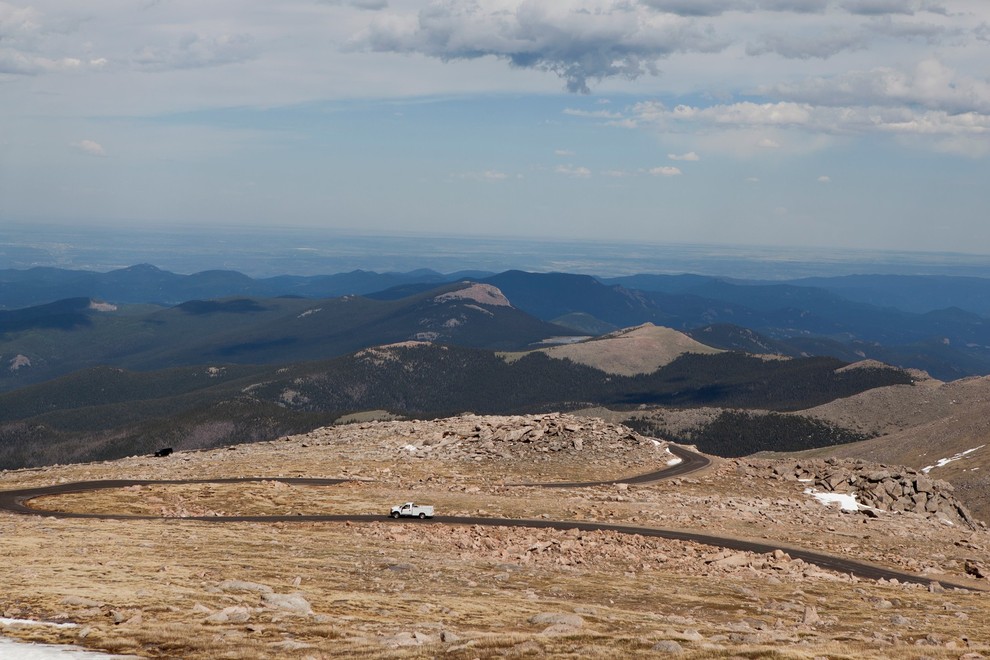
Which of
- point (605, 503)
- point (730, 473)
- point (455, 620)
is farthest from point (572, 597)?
point (730, 473)

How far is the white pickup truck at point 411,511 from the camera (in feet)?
241

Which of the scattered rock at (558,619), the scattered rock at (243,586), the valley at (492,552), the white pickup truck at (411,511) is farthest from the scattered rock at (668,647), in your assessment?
the white pickup truck at (411,511)

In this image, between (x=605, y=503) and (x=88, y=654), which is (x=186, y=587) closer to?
(x=88, y=654)

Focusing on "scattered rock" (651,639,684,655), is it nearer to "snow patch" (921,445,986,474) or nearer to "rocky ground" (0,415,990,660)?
"rocky ground" (0,415,990,660)

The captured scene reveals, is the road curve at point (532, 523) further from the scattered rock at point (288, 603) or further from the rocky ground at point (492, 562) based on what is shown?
the scattered rock at point (288, 603)

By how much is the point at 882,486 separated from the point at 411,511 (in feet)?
177

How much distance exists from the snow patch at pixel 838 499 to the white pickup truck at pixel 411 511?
143ft

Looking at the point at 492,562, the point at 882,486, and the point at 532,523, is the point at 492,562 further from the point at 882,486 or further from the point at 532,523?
the point at 882,486

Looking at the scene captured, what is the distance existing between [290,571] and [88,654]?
17955 mm

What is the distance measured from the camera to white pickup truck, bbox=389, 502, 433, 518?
73375mm

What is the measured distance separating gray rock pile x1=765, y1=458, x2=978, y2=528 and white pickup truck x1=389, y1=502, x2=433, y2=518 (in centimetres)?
4562

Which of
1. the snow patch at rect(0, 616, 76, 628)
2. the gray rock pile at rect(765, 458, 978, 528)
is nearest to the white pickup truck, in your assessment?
the snow patch at rect(0, 616, 76, 628)

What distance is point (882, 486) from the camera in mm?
96000

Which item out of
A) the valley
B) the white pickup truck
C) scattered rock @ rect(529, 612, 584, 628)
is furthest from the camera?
the white pickup truck
